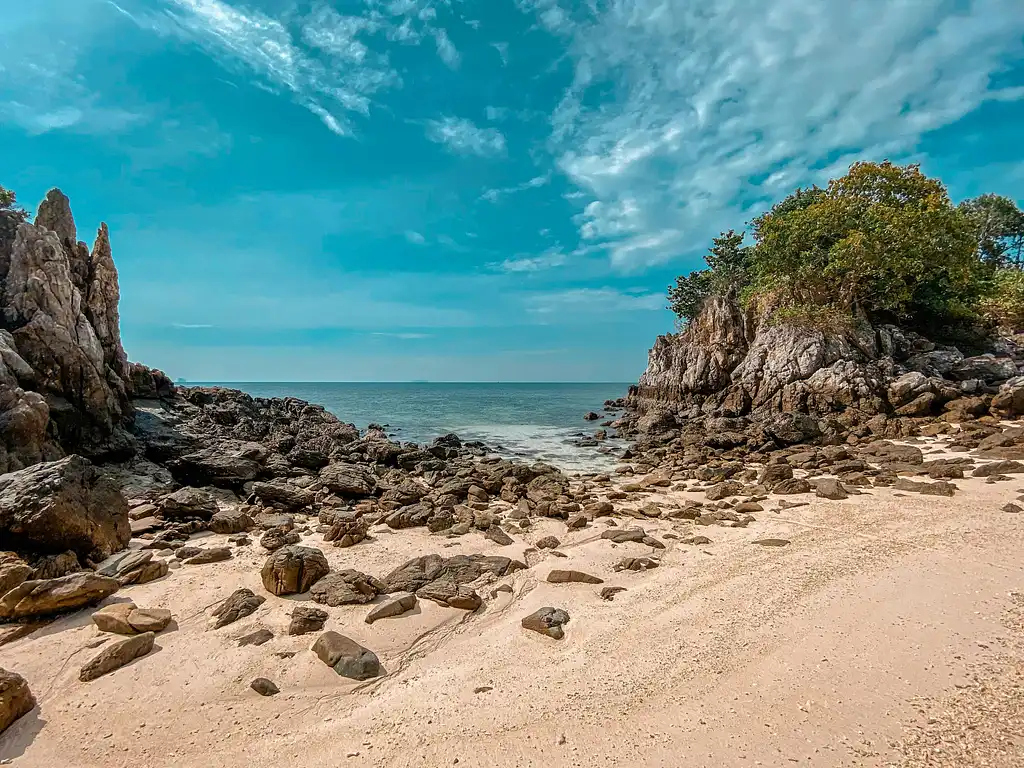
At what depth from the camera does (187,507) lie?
1290 centimetres

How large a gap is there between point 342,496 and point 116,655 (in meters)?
9.96

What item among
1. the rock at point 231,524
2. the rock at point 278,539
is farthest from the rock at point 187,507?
the rock at point 278,539

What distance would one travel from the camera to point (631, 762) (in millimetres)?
4445

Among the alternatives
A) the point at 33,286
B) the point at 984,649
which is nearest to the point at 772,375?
the point at 984,649

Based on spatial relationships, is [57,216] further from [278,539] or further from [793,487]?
[793,487]

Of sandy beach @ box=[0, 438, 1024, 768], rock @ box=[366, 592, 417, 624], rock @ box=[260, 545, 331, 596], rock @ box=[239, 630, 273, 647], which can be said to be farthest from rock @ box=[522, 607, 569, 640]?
rock @ box=[260, 545, 331, 596]

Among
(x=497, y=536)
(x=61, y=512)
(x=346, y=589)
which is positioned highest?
(x=61, y=512)

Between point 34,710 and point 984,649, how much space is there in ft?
41.0

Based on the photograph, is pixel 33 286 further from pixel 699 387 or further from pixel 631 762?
pixel 699 387

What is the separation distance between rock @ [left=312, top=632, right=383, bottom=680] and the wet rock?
2585mm

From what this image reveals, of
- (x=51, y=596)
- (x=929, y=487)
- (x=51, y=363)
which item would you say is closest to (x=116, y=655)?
(x=51, y=596)

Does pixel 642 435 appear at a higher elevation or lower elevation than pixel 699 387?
lower

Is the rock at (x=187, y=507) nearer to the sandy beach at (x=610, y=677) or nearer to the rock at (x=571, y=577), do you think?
the sandy beach at (x=610, y=677)

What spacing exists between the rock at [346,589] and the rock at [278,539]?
9.78 ft
